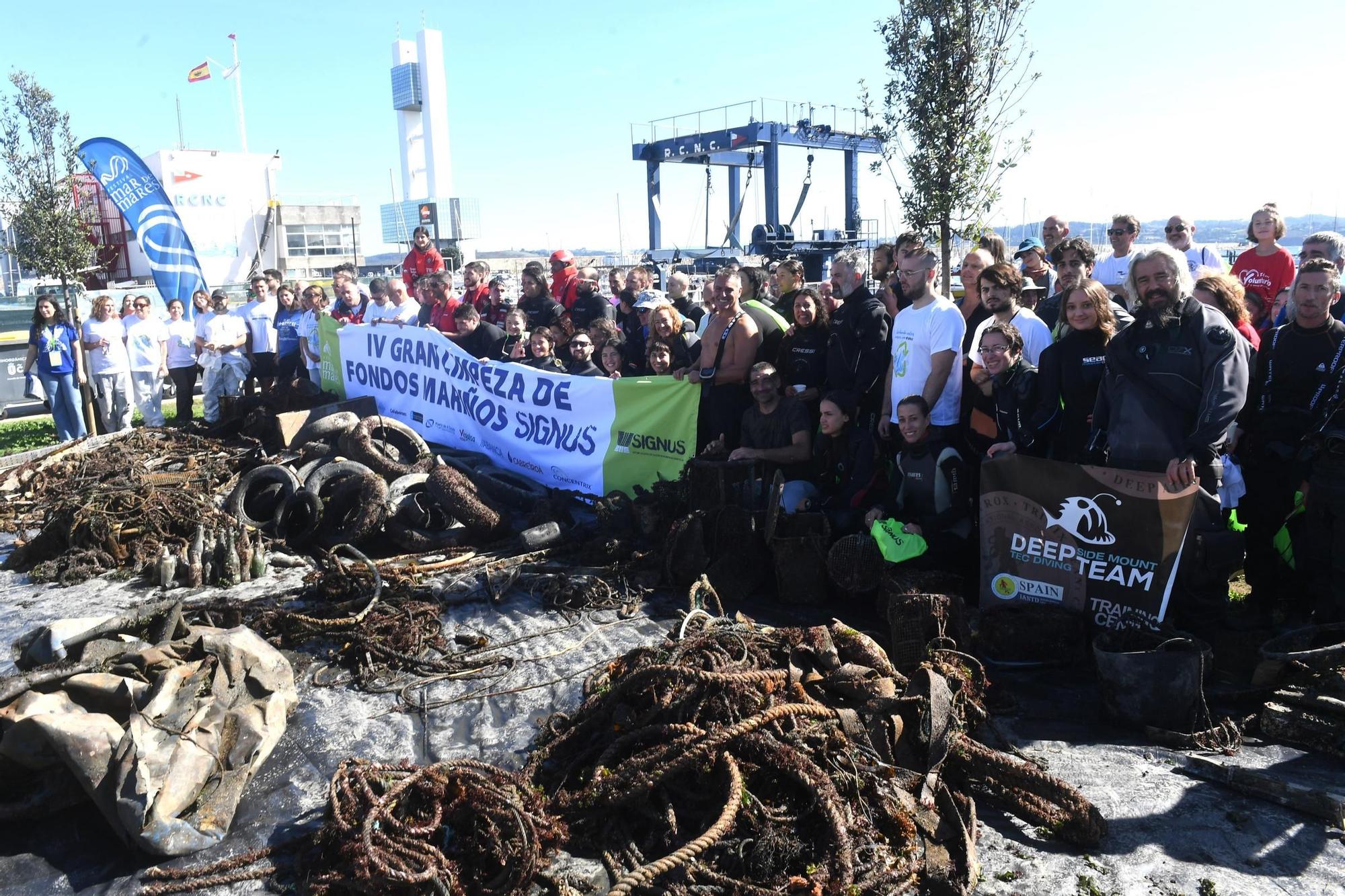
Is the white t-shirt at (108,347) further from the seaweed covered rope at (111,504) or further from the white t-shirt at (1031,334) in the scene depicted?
the white t-shirt at (1031,334)

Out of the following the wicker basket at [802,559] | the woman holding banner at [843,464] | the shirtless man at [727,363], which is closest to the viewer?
the wicker basket at [802,559]

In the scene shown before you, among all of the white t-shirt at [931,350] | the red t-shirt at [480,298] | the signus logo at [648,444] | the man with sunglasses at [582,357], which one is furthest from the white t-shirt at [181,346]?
the white t-shirt at [931,350]

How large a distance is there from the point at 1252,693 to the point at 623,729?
3140 mm

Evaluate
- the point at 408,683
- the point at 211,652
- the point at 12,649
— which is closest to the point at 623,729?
the point at 408,683

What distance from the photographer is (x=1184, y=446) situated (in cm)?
489

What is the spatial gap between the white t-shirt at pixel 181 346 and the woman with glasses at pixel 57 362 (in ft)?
3.60

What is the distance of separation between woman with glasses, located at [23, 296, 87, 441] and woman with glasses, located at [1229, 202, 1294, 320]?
1367 cm

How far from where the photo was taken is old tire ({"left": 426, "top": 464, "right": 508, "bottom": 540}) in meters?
7.56

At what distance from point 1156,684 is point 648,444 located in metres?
4.64

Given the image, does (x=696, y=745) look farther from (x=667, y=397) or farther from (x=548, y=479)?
(x=548, y=479)

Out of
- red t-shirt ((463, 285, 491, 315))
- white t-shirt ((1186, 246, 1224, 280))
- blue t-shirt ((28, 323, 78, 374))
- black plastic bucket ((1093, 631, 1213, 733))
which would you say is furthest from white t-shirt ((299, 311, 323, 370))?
black plastic bucket ((1093, 631, 1213, 733))

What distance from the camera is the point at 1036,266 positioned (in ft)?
29.5

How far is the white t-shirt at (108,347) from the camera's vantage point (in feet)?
39.2

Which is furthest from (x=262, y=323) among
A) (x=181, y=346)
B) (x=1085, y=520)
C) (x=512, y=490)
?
(x=1085, y=520)
